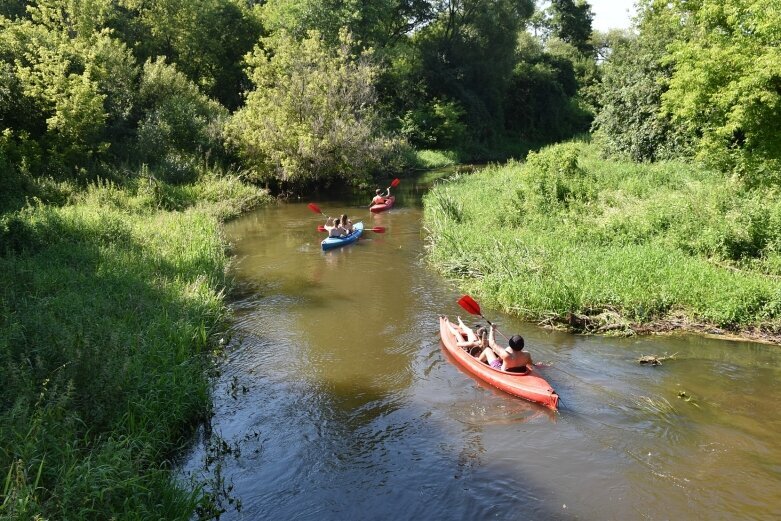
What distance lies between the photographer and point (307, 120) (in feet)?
71.9

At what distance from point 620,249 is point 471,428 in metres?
6.07

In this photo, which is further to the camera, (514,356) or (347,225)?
(347,225)

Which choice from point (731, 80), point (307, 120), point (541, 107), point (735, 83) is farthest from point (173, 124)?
point (541, 107)

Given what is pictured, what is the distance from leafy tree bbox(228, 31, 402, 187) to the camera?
2155 centimetres

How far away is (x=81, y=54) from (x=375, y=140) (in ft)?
36.3

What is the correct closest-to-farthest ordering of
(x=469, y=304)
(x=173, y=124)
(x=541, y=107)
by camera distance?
(x=469, y=304) → (x=173, y=124) → (x=541, y=107)

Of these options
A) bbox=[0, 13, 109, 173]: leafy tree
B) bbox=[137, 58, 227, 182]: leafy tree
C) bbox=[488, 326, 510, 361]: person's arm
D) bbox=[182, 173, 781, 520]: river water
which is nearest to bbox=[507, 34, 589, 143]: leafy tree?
bbox=[137, 58, 227, 182]: leafy tree

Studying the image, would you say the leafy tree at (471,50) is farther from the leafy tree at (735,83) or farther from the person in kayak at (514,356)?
the person in kayak at (514,356)

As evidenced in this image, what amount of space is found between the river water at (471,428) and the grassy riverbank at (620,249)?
0.52 meters

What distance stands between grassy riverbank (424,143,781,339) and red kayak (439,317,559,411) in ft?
6.91

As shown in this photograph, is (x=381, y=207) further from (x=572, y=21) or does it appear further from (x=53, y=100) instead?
(x=572, y=21)

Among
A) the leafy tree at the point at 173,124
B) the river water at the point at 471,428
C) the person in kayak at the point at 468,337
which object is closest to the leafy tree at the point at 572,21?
the leafy tree at the point at 173,124

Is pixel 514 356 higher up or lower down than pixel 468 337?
higher up

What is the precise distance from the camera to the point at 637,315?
9.66 m
